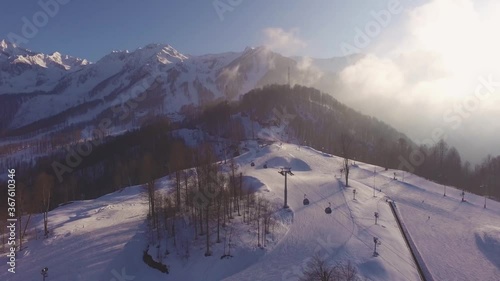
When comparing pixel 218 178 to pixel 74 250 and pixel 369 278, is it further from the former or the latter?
pixel 369 278

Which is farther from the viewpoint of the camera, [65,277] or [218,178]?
[218,178]

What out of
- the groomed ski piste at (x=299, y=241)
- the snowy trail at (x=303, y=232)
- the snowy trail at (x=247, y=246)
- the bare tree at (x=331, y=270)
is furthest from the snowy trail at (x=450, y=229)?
the bare tree at (x=331, y=270)

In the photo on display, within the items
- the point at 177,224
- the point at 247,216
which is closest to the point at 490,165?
the point at 247,216

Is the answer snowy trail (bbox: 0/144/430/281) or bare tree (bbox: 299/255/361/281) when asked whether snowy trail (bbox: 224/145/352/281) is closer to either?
snowy trail (bbox: 0/144/430/281)

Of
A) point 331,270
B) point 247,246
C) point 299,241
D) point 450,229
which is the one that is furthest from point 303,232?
point 450,229

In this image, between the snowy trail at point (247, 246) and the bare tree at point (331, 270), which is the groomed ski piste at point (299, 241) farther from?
the bare tree at point (331, 270)

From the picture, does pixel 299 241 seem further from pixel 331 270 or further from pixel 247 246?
pixel 331 270

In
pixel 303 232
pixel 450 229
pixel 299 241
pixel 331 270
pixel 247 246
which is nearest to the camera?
pixel 331 270

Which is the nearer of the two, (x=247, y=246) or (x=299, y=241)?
(x=247, y=246)
